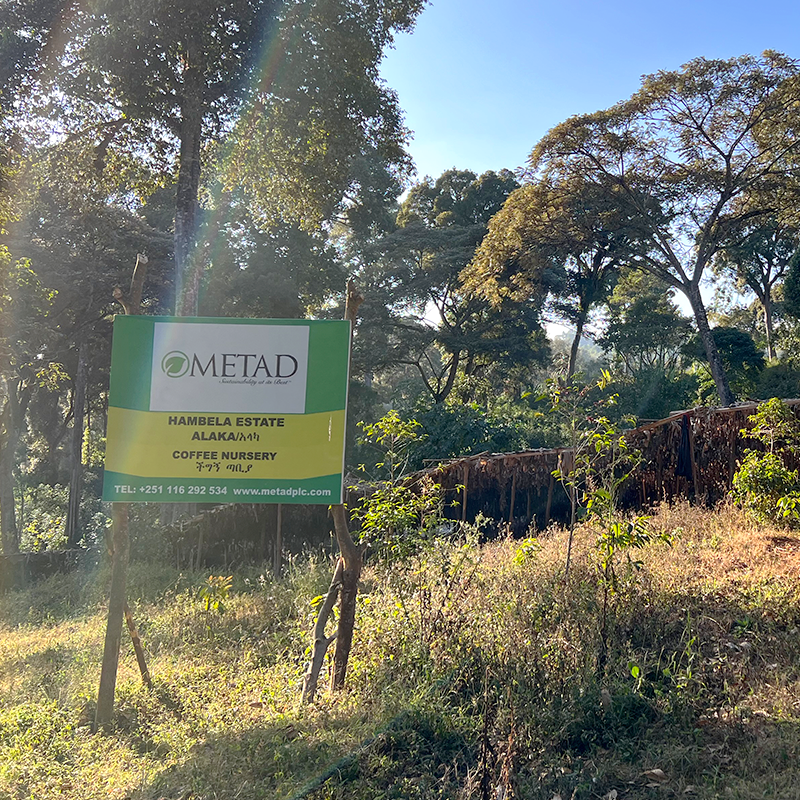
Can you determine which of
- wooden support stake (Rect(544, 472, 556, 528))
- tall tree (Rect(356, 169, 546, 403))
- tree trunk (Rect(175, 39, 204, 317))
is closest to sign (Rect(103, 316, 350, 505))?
wooden support stake (Rect(544, 472, 556, 528))

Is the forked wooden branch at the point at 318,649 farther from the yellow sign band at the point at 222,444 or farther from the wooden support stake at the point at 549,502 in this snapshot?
the wooden support stake at the point at 549,502

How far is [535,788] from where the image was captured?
2949 mm

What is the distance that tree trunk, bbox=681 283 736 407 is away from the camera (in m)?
15.5

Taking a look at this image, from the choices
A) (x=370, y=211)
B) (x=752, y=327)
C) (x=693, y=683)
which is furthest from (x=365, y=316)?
(x=752, y=327)

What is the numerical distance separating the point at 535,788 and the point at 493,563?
2.78m

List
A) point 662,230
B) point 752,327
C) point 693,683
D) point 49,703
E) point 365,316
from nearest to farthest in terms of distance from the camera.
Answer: point 693,683 < point 49,703 < point 662,230 < point 365,316 < point 752,327

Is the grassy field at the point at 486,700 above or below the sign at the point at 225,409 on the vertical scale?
below

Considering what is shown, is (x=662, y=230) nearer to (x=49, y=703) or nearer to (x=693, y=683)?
(x=693, y=683)

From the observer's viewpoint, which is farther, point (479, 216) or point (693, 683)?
point (479, 216)

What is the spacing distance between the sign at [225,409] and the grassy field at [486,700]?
1167 mm

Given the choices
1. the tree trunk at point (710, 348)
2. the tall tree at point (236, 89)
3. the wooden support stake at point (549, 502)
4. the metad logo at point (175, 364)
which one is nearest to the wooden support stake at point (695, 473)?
the wooden support stake at point (549, 502)

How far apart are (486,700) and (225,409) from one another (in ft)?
7.53

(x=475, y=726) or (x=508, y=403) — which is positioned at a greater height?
(x=508, y=403)

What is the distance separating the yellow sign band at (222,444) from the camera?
4.09 metres
